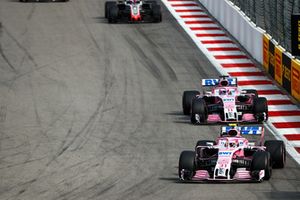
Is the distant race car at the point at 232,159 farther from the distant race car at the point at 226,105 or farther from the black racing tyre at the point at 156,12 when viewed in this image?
the black racing tyre at the point at 156,12

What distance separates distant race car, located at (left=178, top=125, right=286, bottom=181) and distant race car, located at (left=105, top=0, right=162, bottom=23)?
1938cm

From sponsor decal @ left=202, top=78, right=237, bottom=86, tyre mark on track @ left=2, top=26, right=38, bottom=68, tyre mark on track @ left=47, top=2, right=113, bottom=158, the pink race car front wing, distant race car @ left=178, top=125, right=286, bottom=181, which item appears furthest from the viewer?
tyre mark on track @ left=2, top=26, right=38, bottom=68

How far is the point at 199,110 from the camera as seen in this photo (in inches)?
1273

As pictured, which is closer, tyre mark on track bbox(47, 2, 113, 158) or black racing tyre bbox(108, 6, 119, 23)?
tyre mark on track bbox(47, 2, 113, 158)

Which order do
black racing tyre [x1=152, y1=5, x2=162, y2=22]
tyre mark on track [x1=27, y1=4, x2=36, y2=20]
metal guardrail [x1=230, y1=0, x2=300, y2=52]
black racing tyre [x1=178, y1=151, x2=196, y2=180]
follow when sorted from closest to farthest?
1. black racing tyre [x1=178, y1=151, x2=196, y2=180]
2. metal guardrail [x1=230, y1=0, x2=300, y2=52]
3. black racing tyre [x1=152, y1=5, x2=162, y2=22]
4. tyre mark on track [x1=27, y1=4, x2=36, y2=20]

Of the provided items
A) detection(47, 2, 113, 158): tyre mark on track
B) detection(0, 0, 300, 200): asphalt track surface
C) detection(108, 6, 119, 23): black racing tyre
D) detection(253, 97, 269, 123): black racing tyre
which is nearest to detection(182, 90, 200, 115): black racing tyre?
detection(0, 0, 300, 200): asphalt track surface

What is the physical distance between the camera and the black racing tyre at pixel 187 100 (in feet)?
110

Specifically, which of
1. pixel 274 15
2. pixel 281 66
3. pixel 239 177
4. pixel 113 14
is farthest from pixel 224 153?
pixel 113 14

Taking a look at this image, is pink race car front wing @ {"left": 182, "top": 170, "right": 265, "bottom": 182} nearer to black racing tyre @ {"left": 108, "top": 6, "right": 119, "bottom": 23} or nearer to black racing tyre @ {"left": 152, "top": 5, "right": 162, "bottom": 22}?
black racing tyre @ {"left": 152, "top": 5, "right": 162, "bottom": 22}

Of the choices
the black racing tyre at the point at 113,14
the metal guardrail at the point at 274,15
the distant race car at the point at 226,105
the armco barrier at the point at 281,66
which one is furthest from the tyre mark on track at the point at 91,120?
the metal guardrail at the point at 274,15

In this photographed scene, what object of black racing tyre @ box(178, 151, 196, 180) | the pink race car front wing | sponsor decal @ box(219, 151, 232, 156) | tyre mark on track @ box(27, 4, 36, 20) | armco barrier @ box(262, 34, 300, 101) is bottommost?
the pink race car front wing

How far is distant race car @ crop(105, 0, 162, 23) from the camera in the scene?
47.0 m

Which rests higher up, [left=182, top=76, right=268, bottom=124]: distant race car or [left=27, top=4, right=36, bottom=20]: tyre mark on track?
[left=27, top=4, right=36, bottom=20]: tyre mark on track

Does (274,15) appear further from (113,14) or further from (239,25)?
(113,14)
